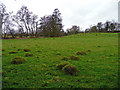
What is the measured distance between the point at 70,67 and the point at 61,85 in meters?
1.22

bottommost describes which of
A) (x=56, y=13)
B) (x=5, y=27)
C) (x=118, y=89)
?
(x=118, y=89)

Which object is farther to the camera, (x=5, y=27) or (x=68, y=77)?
(x=5, y=27)

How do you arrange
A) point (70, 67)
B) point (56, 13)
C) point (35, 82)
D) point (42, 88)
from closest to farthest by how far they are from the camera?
point (42, 88), point (35, 82), point (70, 67), point (56, 13)

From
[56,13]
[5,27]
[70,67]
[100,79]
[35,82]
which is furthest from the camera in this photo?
[56,13]

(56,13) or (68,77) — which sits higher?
(56,13)

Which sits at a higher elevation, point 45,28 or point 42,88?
point 45,28

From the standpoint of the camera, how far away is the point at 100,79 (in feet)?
12.1

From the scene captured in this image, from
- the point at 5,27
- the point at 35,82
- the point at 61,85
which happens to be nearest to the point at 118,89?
the point at 61,85

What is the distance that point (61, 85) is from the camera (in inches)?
126

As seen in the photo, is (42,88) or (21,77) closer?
(42,88)

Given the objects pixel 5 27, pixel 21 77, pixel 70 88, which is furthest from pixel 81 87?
pixel 5 27

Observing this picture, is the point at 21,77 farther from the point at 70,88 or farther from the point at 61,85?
the point at 70,88

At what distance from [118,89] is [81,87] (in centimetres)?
121

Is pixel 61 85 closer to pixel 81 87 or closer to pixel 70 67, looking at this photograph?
pixel 81 87
